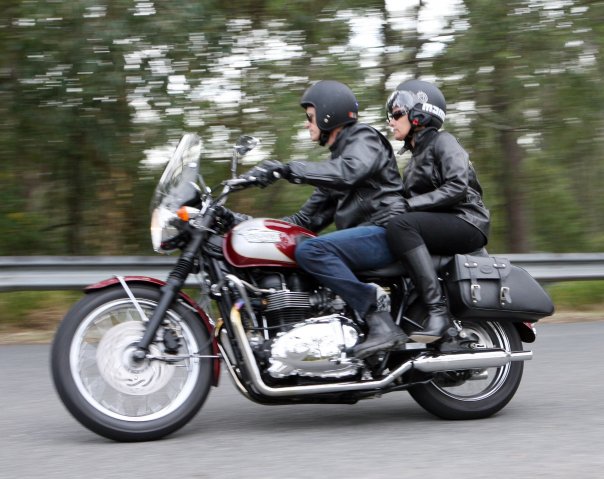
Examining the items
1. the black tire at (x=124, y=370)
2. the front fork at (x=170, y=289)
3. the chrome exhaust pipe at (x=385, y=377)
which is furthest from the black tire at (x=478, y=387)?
the front fork at (x=170, y=289)

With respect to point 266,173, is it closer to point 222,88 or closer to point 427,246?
point 427,246

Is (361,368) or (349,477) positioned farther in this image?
(361,368)

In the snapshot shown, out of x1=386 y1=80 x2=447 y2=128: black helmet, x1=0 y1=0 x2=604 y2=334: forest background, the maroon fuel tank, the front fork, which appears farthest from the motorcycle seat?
x1=0 y1=0 x2=604 y2=334: forest background

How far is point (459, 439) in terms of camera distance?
482 centimetres

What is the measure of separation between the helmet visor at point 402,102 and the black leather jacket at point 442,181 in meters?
0.16

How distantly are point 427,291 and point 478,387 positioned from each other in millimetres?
688

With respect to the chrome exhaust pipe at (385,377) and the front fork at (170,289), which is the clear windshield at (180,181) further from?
the chrome exhaust pipe at (385,377)

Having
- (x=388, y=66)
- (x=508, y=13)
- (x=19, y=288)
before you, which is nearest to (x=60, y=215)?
(x=19, y=288)

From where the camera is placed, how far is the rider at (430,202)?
5109mm

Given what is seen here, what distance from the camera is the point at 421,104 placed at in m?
5.37

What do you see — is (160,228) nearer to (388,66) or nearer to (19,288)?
(19,288)

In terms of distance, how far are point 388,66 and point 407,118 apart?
17.5ft

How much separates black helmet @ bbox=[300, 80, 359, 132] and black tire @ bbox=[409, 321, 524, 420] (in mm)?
1301

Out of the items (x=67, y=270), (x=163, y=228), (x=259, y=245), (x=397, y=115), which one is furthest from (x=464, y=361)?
(x=67, y=270)
